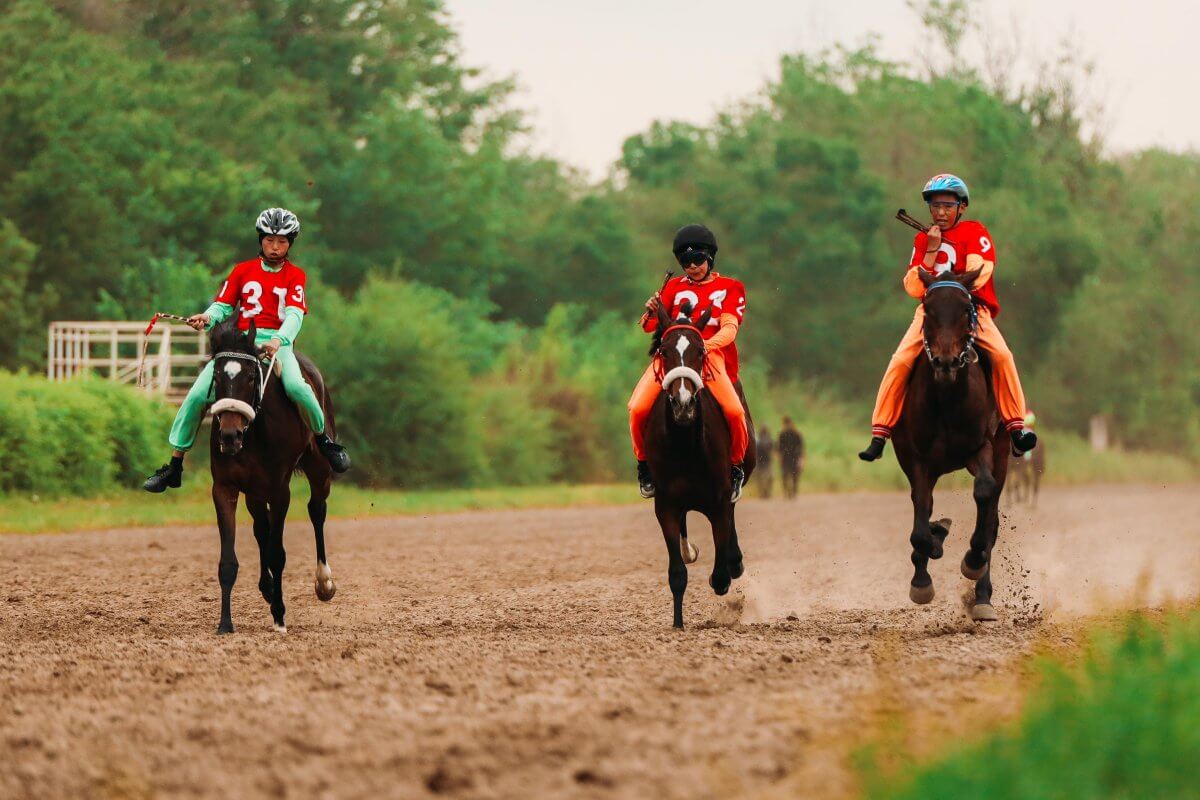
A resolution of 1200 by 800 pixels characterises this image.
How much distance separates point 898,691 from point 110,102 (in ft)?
134

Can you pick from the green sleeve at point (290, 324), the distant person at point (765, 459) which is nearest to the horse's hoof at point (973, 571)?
the green sleeve at point (290, 324)

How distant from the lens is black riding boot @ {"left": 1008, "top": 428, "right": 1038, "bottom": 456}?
12055 mm

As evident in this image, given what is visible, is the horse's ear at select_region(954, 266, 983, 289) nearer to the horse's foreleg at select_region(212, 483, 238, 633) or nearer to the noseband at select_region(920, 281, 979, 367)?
the noseband at select_region(920, 281, 979, 367)

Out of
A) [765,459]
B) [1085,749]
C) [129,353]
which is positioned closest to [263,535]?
[1085,749]

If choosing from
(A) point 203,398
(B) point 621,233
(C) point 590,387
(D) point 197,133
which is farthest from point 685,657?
(B) point 621,233

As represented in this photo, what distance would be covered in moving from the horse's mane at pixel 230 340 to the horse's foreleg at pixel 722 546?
10.7 ft

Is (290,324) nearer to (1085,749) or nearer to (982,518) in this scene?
(982,518)

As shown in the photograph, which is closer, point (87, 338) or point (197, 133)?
point (87, 338)

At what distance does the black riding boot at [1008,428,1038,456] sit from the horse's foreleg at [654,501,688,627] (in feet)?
7.57

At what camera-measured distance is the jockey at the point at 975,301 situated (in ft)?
40.1

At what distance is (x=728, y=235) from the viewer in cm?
7369

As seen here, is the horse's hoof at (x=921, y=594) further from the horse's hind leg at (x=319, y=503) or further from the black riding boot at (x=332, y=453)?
the horse's hind leg at (x=319, y=503)

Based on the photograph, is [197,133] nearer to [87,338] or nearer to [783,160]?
[87,338]

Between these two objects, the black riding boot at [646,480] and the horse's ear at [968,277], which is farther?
the black riding boot at [646,480]
